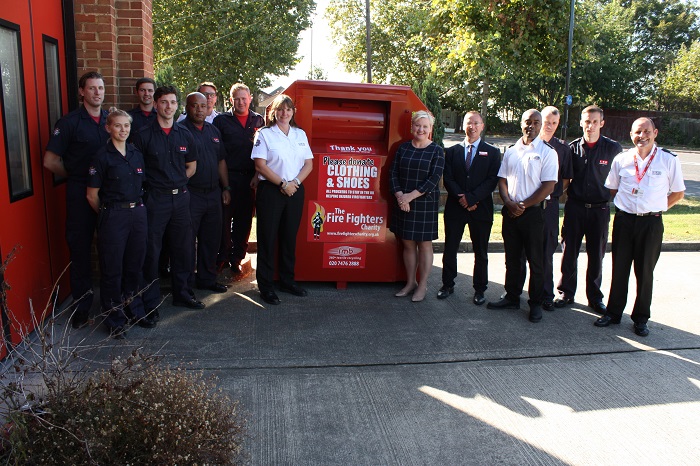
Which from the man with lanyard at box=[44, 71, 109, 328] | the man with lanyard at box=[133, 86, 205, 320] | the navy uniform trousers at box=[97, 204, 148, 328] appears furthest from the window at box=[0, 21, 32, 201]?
the man with lanyard at box=[133, 86, 205, 320]

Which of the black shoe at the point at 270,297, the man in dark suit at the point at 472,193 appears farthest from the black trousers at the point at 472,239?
the black shoe at the point at 270,297

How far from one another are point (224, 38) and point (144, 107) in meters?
21.3

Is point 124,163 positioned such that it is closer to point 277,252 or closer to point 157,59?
point 277,252

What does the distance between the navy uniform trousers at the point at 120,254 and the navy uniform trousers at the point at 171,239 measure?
17 cm

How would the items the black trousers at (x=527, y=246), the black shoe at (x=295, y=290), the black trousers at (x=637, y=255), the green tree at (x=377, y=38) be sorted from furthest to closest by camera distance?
the green tree at (x=377, y=38)
the black shoe at (x=295, y=290)
the black trousers at (x=527, y=246)
the black trousers at (x=637, y=255)

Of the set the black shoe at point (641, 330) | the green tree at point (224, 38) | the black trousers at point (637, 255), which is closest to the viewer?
the black trousers at point (637, 255)

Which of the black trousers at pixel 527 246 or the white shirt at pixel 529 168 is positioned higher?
the white shirt at pixel 529 168

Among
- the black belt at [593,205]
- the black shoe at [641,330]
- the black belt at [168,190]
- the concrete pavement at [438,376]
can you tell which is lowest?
the concrete pavement at [438,376]

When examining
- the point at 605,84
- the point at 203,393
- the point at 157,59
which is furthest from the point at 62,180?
the point at 605,84

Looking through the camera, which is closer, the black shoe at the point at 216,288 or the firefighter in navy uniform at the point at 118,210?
the firefighter in navy uniform at the point at 118,210

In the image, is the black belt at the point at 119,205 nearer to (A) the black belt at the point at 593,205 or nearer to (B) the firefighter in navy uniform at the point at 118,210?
(B) the firefighter in navy uniform at the point at 118,210

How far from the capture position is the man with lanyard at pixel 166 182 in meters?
4.76

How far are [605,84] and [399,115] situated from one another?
36293 millimetres

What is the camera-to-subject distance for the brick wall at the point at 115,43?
5.50 metres
